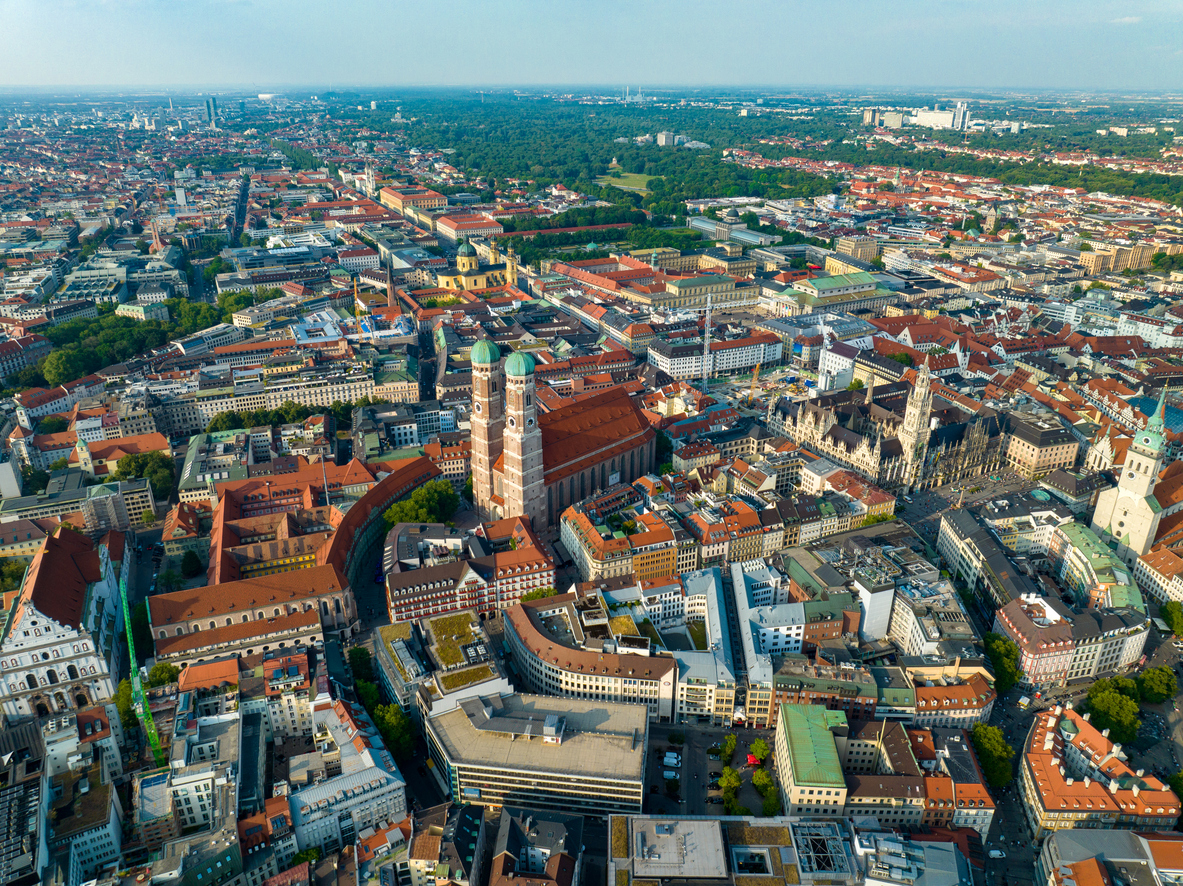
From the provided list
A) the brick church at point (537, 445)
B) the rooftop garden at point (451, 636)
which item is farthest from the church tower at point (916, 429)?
the rooftop garden at point (451, 636)

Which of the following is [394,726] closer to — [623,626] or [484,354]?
[623,626]

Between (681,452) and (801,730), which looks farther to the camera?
→ (681,452)

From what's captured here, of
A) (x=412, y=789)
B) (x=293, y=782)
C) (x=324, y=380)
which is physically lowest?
(x=412, y=789)

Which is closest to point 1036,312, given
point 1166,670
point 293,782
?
A: point 1166,670

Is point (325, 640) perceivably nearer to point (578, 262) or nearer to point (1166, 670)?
point (1166, 670)

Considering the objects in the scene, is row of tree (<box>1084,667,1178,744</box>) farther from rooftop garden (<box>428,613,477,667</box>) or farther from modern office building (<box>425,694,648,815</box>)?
rooftop garden (<box>428,613,477,667</box>)

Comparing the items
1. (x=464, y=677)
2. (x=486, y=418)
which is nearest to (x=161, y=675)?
(x=464, y=677)
